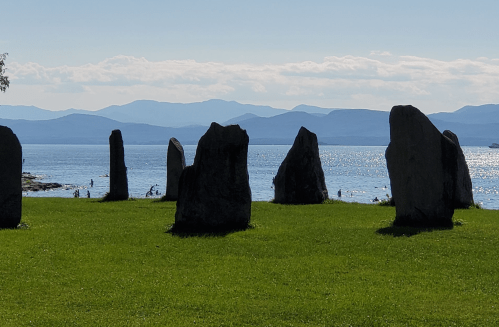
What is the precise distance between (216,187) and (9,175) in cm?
705

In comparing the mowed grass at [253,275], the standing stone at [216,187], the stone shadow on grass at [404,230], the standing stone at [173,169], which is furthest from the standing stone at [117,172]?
the stone shadow on grass at [404,230]

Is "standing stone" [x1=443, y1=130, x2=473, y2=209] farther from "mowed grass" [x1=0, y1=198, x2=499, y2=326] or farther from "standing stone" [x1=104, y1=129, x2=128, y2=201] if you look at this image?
"standing stone" [x1=104, y1=129, x2=128, y2=201]

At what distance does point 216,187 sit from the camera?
63.5 ft

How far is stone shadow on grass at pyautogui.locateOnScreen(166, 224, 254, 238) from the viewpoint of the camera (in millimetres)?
18484

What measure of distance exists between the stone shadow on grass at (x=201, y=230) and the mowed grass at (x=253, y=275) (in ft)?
1.43

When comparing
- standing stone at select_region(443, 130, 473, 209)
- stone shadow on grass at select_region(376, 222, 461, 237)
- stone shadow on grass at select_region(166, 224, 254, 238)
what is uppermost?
standing stone at select_region(443, 130, 473, 209)

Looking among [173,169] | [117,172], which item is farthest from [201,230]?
[117,172]

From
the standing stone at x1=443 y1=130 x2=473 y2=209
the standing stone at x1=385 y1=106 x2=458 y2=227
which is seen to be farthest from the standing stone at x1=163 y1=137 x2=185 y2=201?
the standing stone at x1=385 y1=106 x2=458 y2=227

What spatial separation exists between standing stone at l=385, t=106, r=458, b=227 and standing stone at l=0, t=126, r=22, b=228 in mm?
13021

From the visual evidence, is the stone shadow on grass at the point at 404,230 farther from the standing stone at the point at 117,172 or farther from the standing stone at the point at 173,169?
the standing stone at the point at 117,172

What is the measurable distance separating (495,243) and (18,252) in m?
13.1

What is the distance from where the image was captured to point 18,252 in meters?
15.5

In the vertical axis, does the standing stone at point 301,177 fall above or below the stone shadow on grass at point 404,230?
above

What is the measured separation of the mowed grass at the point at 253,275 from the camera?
1055 centimetres
